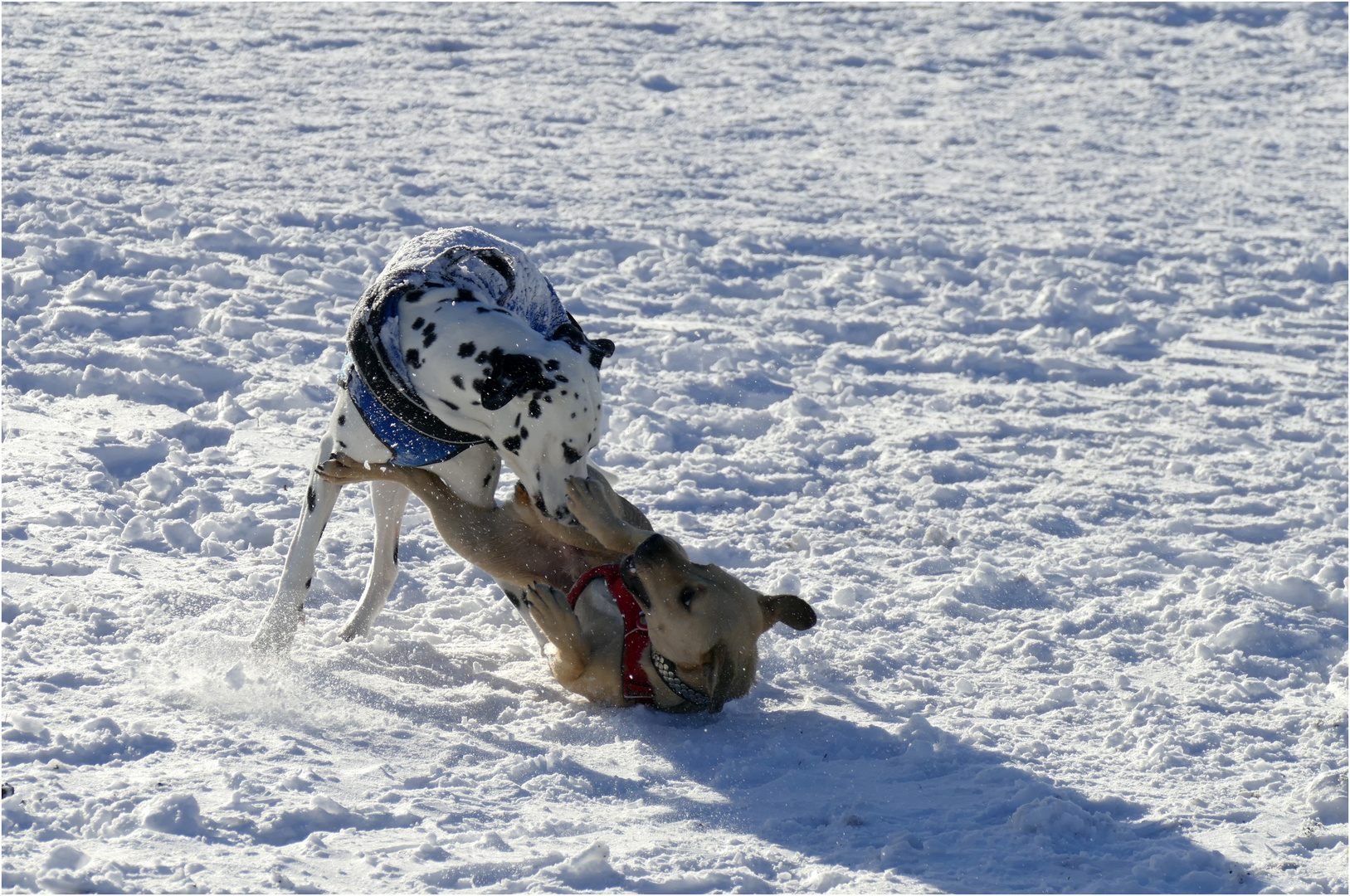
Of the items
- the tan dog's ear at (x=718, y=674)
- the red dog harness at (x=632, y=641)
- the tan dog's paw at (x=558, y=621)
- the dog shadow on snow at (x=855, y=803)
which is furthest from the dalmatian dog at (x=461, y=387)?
the dog shadow on snow at (x=855, y=803)

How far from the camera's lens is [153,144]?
9.33 m

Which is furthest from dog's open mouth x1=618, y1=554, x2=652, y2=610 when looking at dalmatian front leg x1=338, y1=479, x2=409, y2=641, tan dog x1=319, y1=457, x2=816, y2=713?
dalmatian front leg x1=338, y1=479, x2=409, y2=641

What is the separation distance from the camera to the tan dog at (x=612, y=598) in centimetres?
398

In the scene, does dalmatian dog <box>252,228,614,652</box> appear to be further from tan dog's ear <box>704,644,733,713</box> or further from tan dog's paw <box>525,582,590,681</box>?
tan dog's ear <box>704,644,733,713</box>

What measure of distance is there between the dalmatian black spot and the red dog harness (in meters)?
0.72

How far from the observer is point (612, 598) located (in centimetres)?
423

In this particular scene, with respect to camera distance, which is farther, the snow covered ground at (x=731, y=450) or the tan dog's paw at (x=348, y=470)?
the tan dog's paw at (x=348, y=470)

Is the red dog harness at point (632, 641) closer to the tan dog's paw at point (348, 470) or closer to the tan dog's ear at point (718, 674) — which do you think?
the tan dog's ear at point (718, 674)

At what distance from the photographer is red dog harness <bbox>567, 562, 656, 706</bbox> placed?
407 centimetres

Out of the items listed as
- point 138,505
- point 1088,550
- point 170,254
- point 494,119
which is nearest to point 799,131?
point 494,119

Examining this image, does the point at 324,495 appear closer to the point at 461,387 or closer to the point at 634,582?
the point at 461,387

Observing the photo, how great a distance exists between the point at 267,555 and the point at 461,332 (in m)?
1.64

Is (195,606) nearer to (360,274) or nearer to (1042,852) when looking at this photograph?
→ (1042,852)

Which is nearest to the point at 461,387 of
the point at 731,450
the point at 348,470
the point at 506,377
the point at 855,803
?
the point at 506,377
